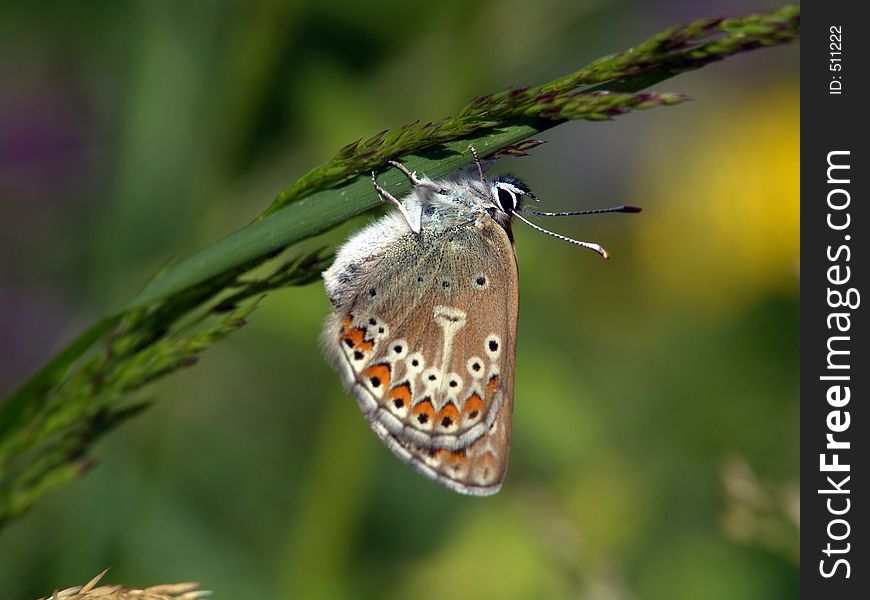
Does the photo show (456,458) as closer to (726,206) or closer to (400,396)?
(400,396)

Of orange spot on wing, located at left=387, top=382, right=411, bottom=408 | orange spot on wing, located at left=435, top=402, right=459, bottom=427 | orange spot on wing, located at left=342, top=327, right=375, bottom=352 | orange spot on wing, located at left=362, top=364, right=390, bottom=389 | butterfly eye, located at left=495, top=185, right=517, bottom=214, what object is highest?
butterfly eye, located at left=495, top=185, right=517, bottom=214

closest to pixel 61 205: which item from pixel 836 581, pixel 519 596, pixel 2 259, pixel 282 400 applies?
pixel 2 259

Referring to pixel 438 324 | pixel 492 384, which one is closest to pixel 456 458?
pixel 492 384

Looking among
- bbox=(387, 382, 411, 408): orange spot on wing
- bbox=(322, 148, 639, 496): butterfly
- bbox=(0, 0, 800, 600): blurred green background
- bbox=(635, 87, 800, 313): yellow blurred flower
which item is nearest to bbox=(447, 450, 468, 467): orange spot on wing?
bbox=(322, 148, 639, 496): butterfly

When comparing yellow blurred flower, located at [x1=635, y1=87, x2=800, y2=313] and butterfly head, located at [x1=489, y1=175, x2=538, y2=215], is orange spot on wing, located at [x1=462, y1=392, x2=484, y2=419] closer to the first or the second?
butterfly head, located at [x1=489, y1=175, x2=538, y2=215]

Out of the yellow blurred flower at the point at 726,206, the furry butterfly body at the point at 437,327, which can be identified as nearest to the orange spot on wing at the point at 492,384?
the furry butterfly body at the point at 437,327

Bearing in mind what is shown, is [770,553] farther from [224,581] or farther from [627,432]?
[224,581]

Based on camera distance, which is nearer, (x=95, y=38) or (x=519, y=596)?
(x=519, y=596)
